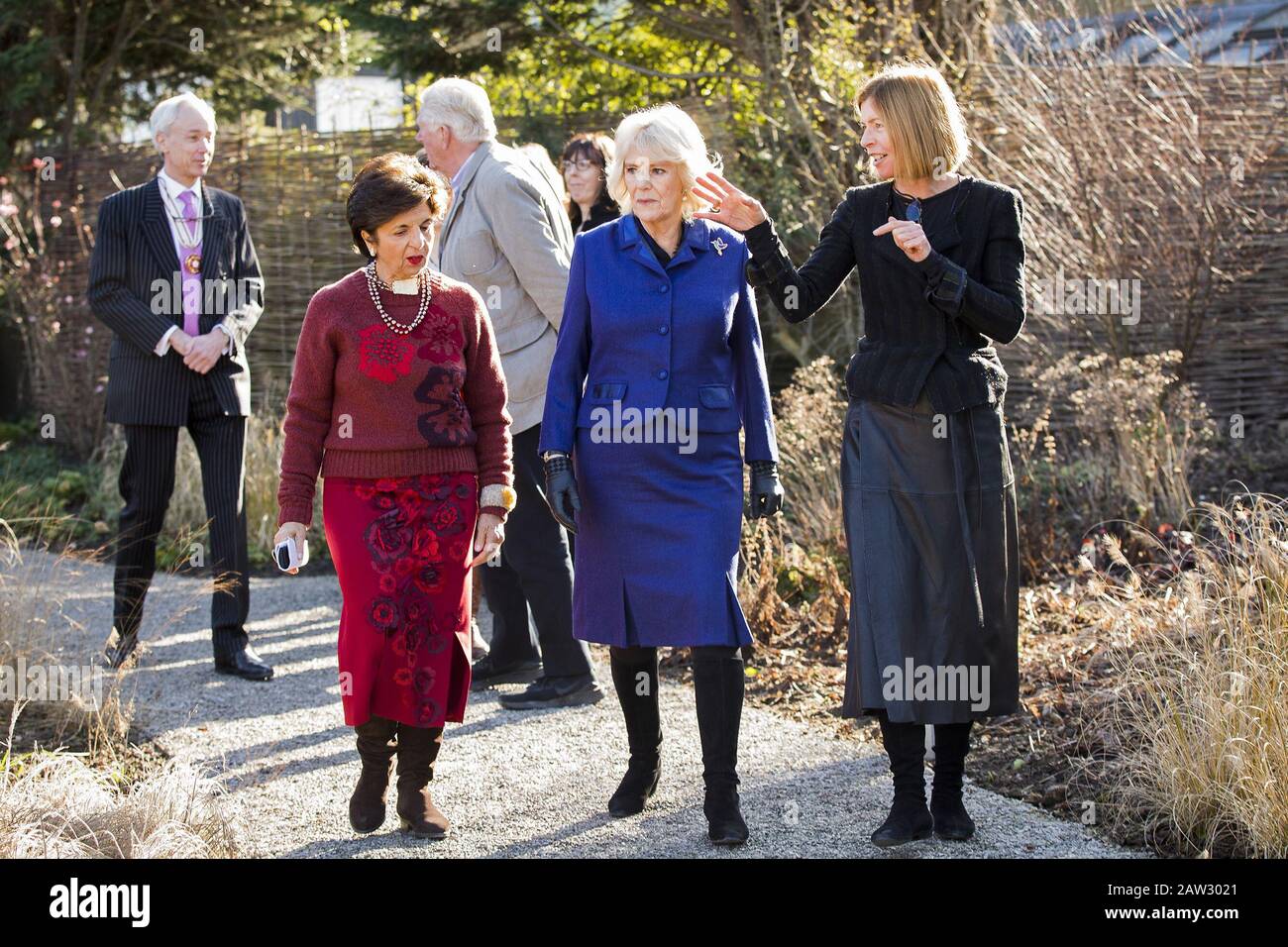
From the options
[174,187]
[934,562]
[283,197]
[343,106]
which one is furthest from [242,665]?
[343,106]

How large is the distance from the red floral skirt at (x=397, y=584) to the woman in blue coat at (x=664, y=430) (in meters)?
0.33

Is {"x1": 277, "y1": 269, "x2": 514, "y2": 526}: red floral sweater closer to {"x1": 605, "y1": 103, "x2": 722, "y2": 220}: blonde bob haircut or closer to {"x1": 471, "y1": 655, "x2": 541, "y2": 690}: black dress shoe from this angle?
{"x1": 605, "y1": 103, "x2": 722, "y2": 220}: blonde bob haircut

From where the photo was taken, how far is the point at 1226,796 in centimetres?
389

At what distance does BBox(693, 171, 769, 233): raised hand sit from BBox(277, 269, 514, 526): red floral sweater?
0.81 m

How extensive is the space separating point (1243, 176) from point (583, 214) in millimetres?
3902

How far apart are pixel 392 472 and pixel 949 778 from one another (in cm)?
176

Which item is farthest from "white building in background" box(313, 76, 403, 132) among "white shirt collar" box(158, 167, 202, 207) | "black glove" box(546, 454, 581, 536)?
"black glove" box(546, 454, 581, 536)

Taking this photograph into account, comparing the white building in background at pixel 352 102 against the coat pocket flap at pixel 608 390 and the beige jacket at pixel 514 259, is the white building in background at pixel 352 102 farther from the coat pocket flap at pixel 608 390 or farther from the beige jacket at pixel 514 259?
the coat pocket flap at pixel 608 390

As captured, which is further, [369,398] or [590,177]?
[590,177]

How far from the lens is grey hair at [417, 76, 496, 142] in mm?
5664

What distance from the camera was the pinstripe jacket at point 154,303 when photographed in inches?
241

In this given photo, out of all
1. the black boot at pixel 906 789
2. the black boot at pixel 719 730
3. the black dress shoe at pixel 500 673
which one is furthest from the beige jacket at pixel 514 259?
the black boot at pixel 906 789

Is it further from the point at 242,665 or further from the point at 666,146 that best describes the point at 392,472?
the point at 242,665

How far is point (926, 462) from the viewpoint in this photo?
13.6 ft
